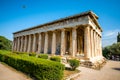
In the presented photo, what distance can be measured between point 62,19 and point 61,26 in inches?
61.7

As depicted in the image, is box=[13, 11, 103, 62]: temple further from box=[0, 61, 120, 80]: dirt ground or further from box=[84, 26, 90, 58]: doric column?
box=[0, 61, 120, 80]: dirt ground

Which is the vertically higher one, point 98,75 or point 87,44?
point 87,44

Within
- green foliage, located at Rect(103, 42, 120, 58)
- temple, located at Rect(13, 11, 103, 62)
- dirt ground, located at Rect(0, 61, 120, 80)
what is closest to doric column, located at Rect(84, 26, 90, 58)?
temple, located at Rect(13, 11, 103, 62)

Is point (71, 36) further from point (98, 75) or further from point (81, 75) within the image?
point (81, 75)

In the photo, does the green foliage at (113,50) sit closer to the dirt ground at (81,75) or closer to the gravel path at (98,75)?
the gravel path at (98,75)

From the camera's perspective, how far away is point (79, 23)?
67.3 ft

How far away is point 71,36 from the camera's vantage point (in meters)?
26.7

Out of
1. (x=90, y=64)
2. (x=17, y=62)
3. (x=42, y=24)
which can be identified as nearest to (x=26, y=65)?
(x=17, y=62)

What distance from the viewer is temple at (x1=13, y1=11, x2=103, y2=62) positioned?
1964 cm

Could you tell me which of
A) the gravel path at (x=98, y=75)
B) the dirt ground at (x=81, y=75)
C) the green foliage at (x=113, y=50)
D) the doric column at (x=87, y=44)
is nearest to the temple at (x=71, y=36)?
the doric column at (x=87, y=44)

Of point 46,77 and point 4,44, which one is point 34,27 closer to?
point 4,44

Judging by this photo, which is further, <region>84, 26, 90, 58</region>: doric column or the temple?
the temple

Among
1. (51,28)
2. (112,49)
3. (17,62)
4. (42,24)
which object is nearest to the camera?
(17,62)

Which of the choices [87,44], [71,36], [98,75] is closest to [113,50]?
[71,36]
